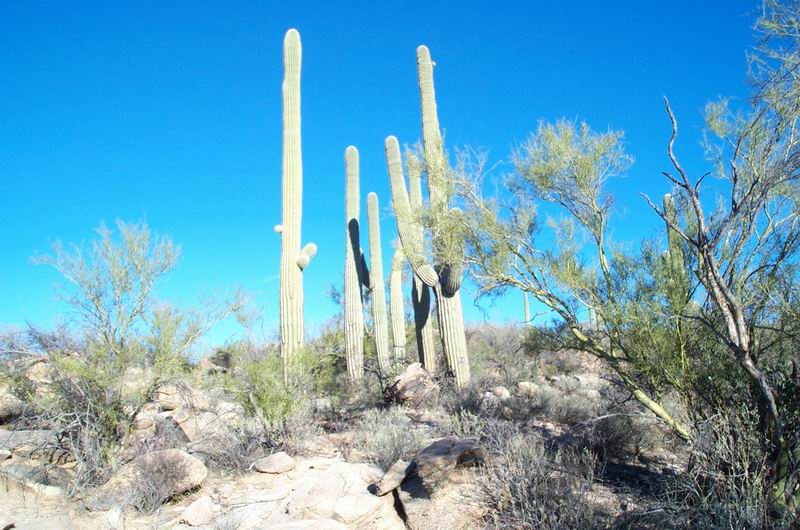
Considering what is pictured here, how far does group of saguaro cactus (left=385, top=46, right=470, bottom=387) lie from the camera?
7816 mm

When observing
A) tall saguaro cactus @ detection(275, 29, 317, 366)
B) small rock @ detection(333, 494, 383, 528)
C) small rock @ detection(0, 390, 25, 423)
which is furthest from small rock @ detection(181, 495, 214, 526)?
small rock @ detection(0, 390, 25, 423)

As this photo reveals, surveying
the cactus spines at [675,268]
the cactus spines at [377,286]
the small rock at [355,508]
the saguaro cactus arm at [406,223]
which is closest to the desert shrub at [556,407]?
the saguaro cactus arm at [406,223]

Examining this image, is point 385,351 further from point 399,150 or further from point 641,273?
point 641,273

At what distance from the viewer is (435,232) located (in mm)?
7875

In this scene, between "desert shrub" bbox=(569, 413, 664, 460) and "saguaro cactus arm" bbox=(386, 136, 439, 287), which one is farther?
"saguaro cactus arm" bbox=(386, 136, 439, 287)

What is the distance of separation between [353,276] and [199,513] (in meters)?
9.01

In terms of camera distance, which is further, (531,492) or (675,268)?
(675,268)

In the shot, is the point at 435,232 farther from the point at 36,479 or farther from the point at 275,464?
the point at 36,479

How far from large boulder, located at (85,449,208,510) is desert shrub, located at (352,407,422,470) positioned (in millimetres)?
2137

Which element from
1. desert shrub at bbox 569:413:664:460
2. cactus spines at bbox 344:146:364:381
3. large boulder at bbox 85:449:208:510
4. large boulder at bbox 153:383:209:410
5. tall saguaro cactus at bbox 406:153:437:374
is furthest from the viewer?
cactus spines at bbox 344:146:364:381

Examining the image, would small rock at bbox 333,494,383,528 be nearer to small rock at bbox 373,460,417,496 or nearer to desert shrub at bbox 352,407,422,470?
small rock at bbox 373,460,417,496

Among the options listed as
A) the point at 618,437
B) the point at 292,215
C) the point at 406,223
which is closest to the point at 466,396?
the point at 618,437

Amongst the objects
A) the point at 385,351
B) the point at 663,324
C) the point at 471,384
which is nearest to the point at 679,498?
the point at 663,324

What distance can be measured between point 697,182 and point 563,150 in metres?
2.90
